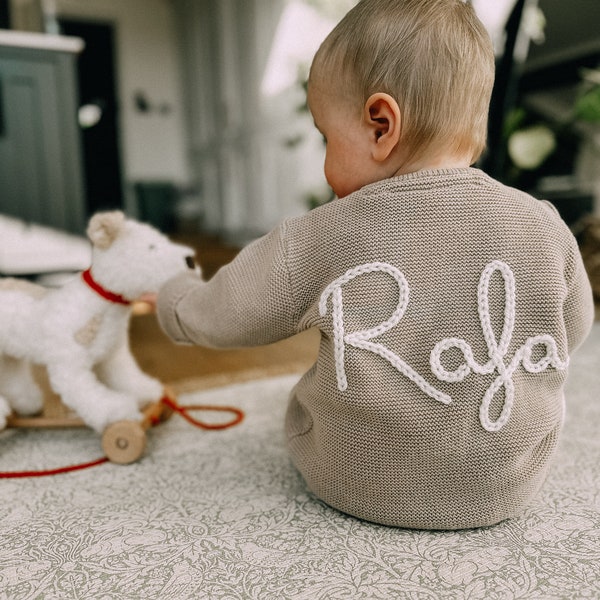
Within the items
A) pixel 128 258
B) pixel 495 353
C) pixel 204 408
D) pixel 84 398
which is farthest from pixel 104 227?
pixel 495 353

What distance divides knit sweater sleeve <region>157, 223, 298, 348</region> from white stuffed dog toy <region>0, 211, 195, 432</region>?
0.11 meters

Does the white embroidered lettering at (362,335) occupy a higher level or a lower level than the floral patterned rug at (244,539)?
higher

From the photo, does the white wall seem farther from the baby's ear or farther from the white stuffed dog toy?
the baby's ear

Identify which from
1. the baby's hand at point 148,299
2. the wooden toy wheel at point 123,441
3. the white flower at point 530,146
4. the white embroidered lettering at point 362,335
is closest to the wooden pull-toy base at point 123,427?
the wooden toy wheel at point 123,441

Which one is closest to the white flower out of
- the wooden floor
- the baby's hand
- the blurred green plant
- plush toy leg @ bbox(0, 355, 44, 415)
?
the blurred green plant

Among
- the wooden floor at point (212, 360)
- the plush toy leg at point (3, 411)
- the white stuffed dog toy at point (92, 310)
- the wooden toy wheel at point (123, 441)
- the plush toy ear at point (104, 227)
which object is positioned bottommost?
the wooden floor at point (212, 360)

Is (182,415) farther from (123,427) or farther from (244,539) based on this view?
(244,539)

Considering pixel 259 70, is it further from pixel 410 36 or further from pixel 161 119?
pixel 410 36

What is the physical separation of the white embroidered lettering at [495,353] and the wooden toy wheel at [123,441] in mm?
409

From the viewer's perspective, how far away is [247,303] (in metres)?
0.57

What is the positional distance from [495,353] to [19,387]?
672 millimetres

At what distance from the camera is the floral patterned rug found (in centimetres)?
49

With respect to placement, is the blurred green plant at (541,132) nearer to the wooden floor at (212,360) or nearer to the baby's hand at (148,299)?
the wooden floor at (212,360)

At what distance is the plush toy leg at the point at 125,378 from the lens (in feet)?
2.76
